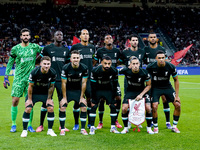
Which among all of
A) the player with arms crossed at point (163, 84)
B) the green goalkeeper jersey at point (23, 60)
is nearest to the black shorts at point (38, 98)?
the green goalkeeper jersey at point (23, 60)

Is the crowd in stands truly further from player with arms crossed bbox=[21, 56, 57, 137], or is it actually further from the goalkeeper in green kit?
player with arms crossed bbox=[21, 56, 57, 137]

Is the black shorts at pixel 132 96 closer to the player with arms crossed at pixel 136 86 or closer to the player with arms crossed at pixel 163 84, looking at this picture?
the player with arms crossed at pixel 136 86

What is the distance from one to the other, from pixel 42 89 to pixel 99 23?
34.5 meters

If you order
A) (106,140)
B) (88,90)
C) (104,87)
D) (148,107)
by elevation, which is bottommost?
(106,140)

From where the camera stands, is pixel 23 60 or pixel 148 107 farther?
pixel 23 60

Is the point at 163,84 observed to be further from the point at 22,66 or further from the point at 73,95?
the point at 22,66

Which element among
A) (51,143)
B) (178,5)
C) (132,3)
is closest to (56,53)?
(51,143)

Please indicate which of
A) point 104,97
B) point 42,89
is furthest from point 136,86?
point 42,89

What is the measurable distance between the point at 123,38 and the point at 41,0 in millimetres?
12051

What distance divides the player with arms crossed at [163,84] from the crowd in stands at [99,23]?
26145 mm

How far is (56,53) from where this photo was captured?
26.3 feet

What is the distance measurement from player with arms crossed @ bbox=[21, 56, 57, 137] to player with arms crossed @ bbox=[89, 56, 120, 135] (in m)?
1.04

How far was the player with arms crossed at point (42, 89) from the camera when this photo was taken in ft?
23.7

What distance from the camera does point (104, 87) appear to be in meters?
7.98
